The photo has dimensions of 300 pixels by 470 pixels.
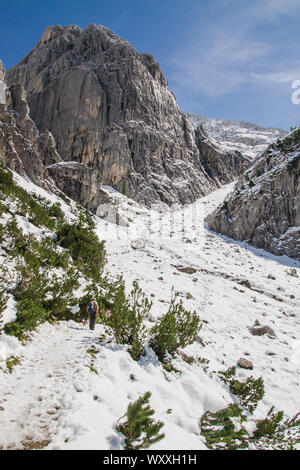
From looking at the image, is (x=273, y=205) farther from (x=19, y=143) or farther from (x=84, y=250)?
(x=19, y=143)

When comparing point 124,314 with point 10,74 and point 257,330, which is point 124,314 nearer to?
point 257,330

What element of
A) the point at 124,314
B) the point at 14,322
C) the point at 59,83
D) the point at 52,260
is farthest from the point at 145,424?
the point at 59,83

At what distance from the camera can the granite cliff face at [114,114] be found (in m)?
58.5

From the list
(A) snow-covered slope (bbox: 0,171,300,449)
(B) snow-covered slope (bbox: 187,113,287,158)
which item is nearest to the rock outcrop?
(A) snow-covered slope (bbox: 0,171,300,449)

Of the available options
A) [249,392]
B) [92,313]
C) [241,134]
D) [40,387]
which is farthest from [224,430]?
[241,134]

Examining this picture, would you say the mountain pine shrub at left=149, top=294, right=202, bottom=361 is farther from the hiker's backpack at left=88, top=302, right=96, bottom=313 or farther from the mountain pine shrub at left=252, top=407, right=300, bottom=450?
the mountain pine shrub at left=252, top=407, right=300, bottom=450

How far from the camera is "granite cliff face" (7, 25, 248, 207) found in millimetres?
58531

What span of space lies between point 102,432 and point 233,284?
12415mm

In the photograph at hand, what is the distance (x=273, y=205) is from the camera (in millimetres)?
29984

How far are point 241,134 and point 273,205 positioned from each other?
13661 cm

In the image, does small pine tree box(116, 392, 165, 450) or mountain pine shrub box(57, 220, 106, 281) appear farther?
mountain pine shrub box(57, 220, 106, 281)

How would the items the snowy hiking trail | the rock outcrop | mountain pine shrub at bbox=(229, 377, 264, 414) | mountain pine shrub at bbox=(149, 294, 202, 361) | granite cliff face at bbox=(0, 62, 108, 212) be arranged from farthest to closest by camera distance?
granite cliff face at bbox=(0, 62, 108, 212), the rock outcrop, mountain pine shrub at bbox=(149, 294, 202, 361), mountain pine shrub at bbox=(229, 377, 264, 414), the snowy hiking trail

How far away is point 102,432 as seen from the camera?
9.52 ft

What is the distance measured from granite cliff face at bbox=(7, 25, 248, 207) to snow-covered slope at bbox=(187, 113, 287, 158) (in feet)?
140
